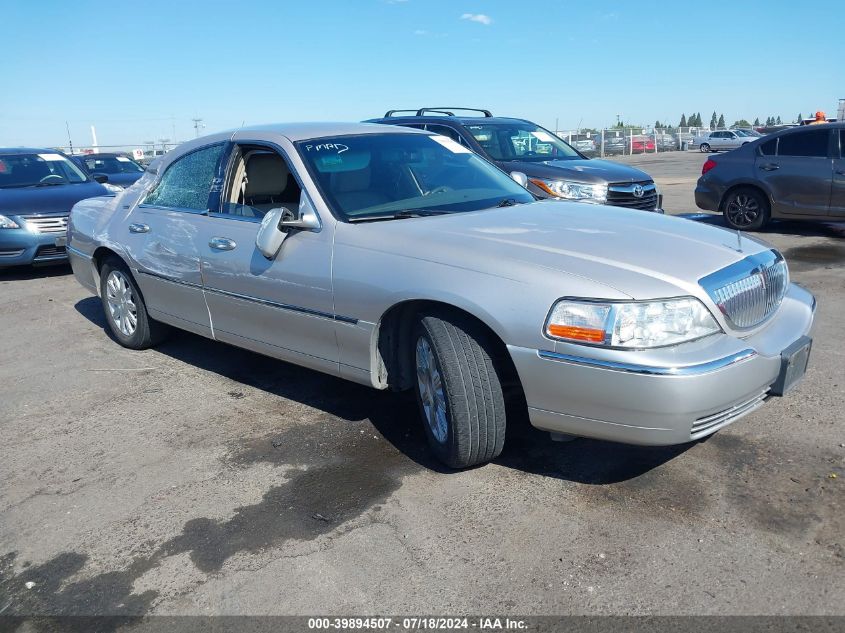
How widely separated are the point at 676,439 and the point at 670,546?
1.35ft

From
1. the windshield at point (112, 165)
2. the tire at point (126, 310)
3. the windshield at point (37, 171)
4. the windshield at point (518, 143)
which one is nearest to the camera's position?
the tire at point (126, 310)

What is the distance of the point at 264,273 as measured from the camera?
13.6ft

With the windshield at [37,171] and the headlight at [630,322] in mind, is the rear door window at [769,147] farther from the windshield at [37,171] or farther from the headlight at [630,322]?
the windshield at [37,171]

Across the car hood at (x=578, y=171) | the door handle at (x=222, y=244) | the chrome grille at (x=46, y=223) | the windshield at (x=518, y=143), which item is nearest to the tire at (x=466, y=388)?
the door handle at (x=222, y=244)

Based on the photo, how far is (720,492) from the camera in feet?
10.7

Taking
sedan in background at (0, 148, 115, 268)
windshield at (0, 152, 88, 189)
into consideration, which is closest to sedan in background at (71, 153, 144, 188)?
windshield at (0, 152, 88, 189)

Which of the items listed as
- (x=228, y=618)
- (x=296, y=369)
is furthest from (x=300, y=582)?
(x=296, y=369)

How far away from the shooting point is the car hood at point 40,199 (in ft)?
28.5

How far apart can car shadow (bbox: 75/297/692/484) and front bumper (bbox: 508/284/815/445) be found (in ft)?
1.74

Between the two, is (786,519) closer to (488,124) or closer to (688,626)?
(688,626)

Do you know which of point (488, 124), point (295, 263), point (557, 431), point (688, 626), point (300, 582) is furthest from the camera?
point (488, 124)

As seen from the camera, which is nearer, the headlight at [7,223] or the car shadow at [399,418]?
the car shadow at [399,418]

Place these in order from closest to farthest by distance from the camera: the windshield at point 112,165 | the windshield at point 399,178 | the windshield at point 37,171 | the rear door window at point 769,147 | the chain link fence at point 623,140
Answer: the windshield at point 399,178 < the windshield at point 37,171 < the rear door window at point 769,147 < the windshield at point 112,165 < the chain link fence at point 623,140

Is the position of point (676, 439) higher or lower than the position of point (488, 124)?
lower
